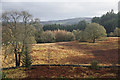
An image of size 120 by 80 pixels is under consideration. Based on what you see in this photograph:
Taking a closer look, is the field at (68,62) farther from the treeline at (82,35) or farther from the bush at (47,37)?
the bush at (47,37)

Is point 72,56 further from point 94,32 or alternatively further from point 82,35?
point 82,35

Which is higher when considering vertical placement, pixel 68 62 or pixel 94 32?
pixel 94 32

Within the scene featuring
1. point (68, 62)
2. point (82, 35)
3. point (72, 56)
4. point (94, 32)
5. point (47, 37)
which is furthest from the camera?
point (47, 37)

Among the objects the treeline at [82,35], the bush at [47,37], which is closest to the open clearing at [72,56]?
the treeline at [82,35]

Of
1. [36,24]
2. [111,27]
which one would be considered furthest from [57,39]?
[36,24]

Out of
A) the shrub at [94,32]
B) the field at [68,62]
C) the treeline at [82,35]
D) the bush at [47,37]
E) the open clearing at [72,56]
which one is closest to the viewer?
the field at [68,62]

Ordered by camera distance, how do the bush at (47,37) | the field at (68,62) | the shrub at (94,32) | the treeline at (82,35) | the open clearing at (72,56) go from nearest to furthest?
the field at (68,62) → the open clearing at (72,56) → the shrub at (94,32) → the treeline at (82,35) → the bush at (47,37)

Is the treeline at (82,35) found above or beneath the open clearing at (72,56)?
above

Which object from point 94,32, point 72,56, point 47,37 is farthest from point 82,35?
point 72,56

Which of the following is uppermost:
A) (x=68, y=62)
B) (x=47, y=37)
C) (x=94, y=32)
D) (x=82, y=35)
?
(x=94, y=32)

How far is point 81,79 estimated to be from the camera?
5418mm

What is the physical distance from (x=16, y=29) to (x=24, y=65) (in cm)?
283

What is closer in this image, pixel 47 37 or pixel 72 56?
pixel 72 56

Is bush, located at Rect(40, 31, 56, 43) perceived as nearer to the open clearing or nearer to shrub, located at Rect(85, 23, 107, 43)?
shrub, located at Rect(85, 23, 107, 43)
